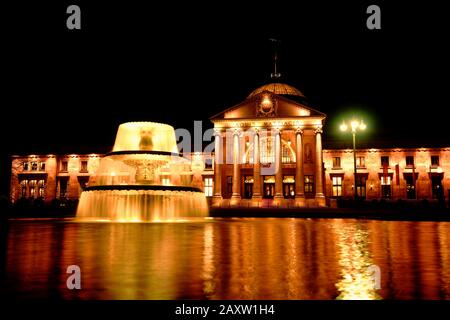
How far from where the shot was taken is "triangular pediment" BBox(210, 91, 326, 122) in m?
51.1

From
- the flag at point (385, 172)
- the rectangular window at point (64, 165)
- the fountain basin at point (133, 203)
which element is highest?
the rectangular window at point (64, 165)

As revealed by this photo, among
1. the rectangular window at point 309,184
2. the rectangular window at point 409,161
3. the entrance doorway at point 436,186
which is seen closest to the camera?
the rectangular window at point 309,184

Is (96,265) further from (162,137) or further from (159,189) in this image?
(162,137)

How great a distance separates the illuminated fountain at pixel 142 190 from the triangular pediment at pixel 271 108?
29.9 metres

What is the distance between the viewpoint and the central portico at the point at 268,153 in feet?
167

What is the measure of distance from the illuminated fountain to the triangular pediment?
29854mm

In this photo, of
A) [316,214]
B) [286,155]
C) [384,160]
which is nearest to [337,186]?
[384,160]

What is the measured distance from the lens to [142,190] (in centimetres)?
1880

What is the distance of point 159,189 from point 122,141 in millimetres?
4554

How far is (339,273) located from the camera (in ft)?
19.7

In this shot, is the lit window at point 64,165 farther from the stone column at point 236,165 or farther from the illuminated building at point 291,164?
the stone column at point 236,165

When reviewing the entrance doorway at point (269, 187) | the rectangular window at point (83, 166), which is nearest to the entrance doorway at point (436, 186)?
the entrance doorway at point (269, 187)

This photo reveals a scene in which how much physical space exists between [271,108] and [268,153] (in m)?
5.95
